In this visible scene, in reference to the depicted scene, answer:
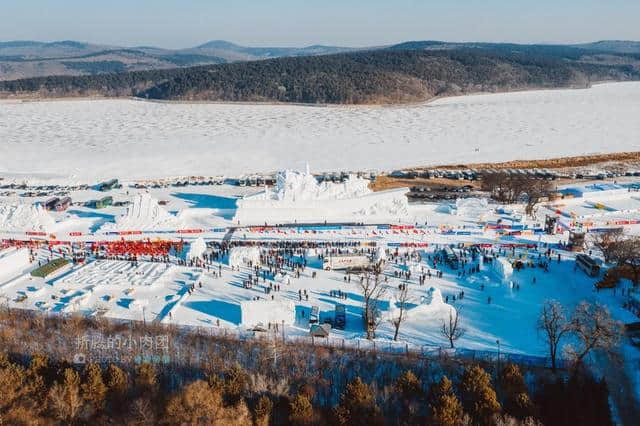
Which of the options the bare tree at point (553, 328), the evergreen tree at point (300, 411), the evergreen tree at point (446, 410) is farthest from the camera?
the bare tree at point (553, 328)

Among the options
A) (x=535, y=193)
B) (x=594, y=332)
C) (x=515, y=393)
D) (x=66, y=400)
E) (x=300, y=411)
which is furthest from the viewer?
(x=535, y=193)

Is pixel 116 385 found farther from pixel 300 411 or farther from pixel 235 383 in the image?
pixel 300 411

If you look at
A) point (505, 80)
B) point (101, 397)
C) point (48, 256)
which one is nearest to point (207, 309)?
point (101, 397)

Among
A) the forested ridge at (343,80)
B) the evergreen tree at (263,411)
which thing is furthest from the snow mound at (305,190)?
the forested ridge at (343,80)

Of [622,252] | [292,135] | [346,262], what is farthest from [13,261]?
[292,135]

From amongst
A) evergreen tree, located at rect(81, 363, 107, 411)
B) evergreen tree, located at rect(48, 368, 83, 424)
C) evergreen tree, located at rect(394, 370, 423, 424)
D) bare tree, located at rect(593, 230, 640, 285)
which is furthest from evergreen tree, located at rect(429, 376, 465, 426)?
bare tree, located at rect(593, 230, 640, 285)

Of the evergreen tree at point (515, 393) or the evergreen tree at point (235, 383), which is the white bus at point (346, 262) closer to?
the evergreen tree at point (235, 383)

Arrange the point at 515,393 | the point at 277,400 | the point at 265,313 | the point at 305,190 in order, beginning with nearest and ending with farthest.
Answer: the point at 515,393
the point at 277,400
the point at 265,313
the point at 305,190
